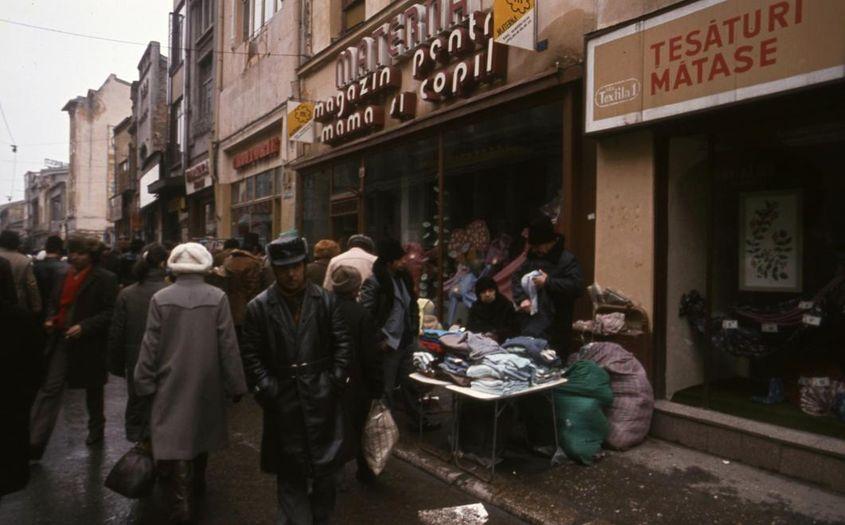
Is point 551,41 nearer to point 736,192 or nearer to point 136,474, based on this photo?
point 736,192

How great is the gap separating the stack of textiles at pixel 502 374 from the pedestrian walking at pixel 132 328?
258cm

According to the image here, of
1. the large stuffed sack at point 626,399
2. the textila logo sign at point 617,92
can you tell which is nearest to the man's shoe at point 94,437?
the large stuffed sack at point 626,399

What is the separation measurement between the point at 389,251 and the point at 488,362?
1399 mm

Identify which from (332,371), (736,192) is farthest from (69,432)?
(736,192)

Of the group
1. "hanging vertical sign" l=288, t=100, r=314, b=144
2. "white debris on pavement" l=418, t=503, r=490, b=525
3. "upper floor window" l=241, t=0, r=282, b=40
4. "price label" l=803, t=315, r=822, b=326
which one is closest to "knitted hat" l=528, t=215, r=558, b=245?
"price label" l=803, t=315, r=822, b=326

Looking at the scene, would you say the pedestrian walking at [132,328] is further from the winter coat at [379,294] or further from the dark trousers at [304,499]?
the dark trousers at [304,499]

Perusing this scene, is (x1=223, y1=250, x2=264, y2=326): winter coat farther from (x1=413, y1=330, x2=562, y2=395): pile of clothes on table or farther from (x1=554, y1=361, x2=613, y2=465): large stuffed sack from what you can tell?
(x1=554, y1=361, x2=613, y2=465): large stuffed sack

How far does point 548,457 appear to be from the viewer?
16.9ft

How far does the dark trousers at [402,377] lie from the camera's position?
18.6 feet

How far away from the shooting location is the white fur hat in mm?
3977

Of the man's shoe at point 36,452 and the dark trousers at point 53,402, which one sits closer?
the man's shoe at point 36,452

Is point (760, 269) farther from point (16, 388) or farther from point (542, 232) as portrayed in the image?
point (16, 388)

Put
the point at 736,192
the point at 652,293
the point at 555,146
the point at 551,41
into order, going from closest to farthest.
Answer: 1. the point at 652,293
2. the point at 736,192
3. the point at 551,41
4. the point at 555,146

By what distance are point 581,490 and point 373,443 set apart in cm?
157
